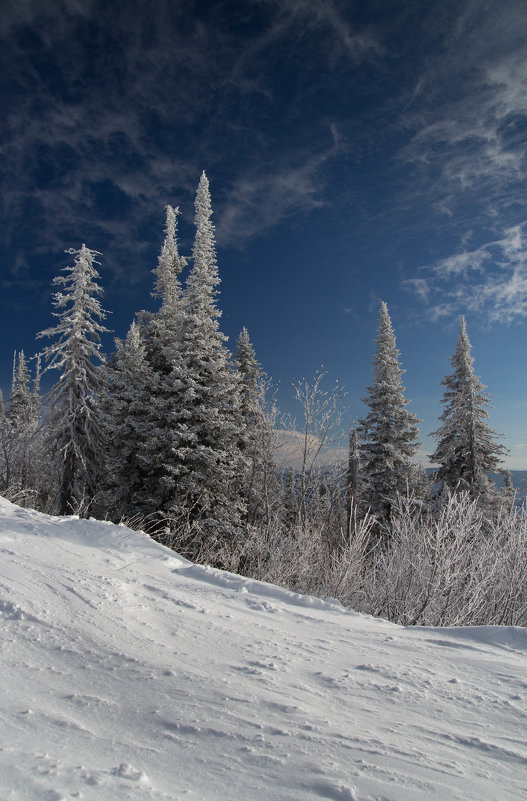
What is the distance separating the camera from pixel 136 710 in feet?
7.47

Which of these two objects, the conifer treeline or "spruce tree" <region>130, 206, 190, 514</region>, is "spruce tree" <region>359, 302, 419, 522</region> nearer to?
the conifer treeline

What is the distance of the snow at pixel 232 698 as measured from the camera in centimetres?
181

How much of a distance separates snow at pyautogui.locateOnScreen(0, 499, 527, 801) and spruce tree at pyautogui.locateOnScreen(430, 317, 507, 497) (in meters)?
17.6

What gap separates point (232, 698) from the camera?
7.95 feet

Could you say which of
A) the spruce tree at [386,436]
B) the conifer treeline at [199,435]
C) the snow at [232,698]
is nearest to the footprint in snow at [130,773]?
the snow at [232,698]

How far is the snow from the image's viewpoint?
181 cm

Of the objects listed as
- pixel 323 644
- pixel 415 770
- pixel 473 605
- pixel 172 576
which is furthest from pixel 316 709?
pixel 473 605

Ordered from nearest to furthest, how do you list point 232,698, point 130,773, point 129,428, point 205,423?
point 130,773, point 232,698, point 205,423, point 129,428

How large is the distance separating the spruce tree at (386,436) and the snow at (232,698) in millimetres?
15925

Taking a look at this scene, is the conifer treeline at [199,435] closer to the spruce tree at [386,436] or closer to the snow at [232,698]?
the spruce tree at [386,436]

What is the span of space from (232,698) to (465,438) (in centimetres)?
2035

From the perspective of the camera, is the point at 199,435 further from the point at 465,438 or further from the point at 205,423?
the point at 465,438

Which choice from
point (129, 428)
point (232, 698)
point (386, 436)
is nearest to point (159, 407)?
point (129, 428)

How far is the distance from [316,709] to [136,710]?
1.00m
